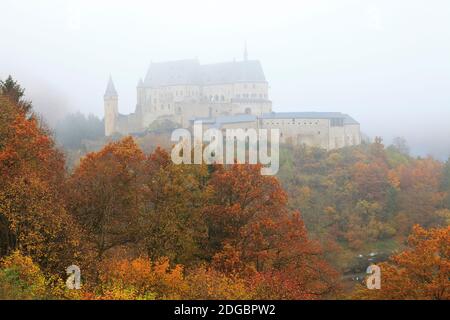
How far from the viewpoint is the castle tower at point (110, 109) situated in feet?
268

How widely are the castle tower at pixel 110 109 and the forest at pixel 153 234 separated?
182ft

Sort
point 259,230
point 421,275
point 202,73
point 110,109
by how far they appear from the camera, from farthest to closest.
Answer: point 202,73 < point 110,109 < point 259,230 < point 421,275

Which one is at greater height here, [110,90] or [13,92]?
[110,90]

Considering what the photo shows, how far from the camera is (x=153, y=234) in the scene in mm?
22516

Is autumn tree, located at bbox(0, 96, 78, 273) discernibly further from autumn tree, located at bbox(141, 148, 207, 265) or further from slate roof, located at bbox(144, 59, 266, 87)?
slate roof, located at bbox(144, 59, 266, 87)

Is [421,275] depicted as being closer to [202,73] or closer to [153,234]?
[153,234]

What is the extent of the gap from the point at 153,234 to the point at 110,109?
2432 inches

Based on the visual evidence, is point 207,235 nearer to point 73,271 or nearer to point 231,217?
point 231,217

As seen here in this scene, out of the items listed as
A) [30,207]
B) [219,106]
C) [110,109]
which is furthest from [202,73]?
[30,207]

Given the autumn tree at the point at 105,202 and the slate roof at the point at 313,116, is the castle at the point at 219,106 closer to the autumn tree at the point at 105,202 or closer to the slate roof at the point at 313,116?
the slate roof at the point at 313,116

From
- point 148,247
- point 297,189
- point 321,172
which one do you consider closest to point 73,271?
point 148,247

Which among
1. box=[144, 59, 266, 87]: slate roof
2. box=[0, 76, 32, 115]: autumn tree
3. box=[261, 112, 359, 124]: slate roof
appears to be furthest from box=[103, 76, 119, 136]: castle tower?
box=[0, 76, 32, 115]: autumn tree

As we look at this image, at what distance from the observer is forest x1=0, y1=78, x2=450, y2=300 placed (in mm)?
17609
